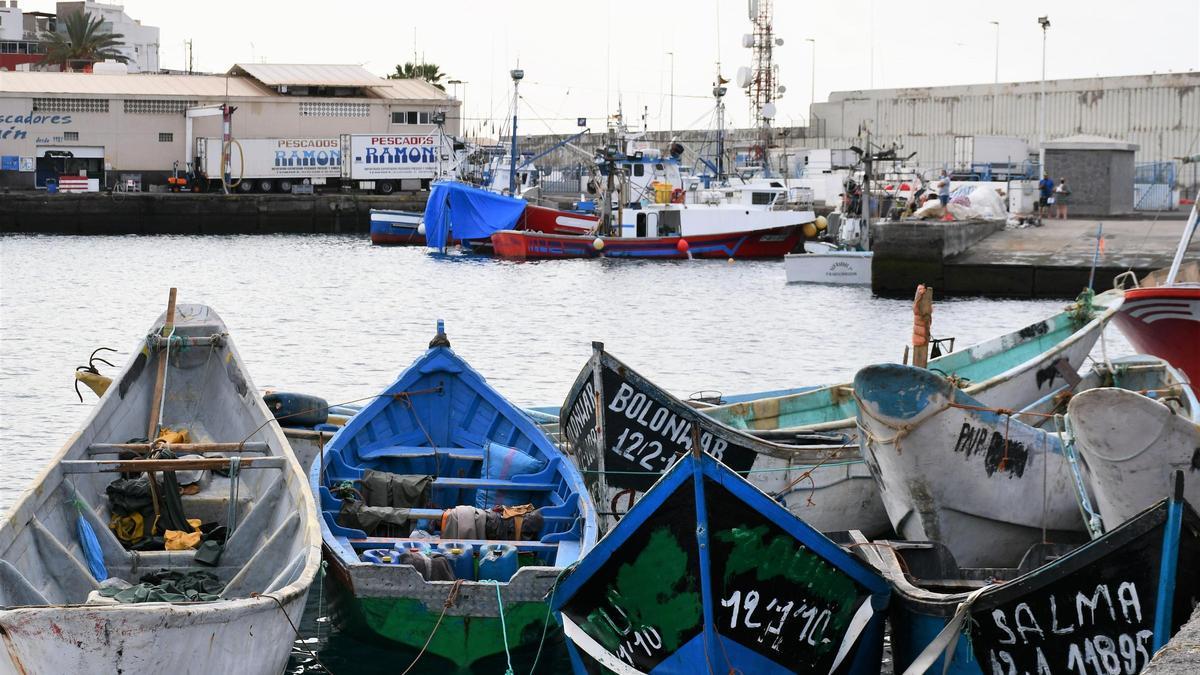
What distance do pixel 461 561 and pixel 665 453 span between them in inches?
102

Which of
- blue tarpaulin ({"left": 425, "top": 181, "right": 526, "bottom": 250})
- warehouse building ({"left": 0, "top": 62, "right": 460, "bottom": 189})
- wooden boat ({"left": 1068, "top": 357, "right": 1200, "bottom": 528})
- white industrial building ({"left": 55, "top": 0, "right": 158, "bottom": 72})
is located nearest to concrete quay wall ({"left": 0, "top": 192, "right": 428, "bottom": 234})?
warehouse building ({"left": 0, "top": 62, "right": 460, "bottom": 189})

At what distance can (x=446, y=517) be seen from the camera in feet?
33.4

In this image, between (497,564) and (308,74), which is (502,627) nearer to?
(497,564)

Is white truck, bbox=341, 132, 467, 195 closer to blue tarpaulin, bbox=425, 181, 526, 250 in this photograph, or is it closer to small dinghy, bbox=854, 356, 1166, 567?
blue tarpaulin, bbox=425, 181, 526, 250

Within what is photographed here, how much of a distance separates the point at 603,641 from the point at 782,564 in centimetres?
115

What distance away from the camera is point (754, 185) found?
5247 cm

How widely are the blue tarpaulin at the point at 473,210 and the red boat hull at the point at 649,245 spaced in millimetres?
1580

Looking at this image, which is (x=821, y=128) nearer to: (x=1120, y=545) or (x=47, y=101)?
(x=47, y=101)

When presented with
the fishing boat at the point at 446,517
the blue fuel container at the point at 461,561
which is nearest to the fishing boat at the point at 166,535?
the fishing boat at the point at 446,517

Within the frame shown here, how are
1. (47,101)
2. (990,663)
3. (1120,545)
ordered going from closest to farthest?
(1120,545), (990,663), (47,101)

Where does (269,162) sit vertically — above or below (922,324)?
above

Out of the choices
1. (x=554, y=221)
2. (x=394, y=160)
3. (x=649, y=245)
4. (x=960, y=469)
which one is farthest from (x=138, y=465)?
(x=394, y=160)

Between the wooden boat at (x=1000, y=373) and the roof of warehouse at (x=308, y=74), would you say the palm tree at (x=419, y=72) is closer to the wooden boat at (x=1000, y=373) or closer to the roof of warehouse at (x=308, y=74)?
the roof of warehouse at (x=308, y=74)

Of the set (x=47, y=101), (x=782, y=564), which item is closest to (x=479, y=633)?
(x=782, y=564)
